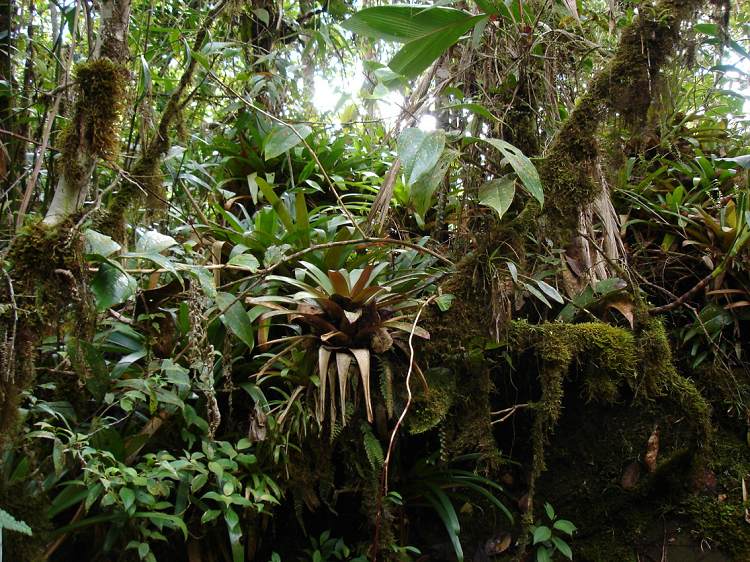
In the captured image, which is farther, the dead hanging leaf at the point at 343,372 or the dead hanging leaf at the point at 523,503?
the dead hanging leaf at the point at 523,503

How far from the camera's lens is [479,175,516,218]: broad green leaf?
156 centimetres

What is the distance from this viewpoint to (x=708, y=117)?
2.90 m

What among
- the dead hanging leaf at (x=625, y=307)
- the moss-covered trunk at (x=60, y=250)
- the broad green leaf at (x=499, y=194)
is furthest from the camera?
the dead hanging leaf at (x=625, y=307)

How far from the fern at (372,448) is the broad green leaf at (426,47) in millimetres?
1110

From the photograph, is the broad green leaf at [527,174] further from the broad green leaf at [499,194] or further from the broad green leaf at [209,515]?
the broad green leaf at [209,515]

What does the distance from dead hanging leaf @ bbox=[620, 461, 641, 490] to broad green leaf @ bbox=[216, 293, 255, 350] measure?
59.0 inches

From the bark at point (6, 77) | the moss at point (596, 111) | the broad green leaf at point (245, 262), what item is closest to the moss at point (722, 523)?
the moss at point (596, 111)

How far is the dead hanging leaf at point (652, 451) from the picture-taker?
2.04 meters

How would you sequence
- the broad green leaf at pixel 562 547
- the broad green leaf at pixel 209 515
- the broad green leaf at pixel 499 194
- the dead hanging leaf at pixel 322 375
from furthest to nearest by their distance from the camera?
1. the broad green leaf at pixel 562 547
2. the dead hanging leaf at pixel 322 375
3. the broad green leaf at pixel 499 194
4. the broad green leaf at pixel 209 515

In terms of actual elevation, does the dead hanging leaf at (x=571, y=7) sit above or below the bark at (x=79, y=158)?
above

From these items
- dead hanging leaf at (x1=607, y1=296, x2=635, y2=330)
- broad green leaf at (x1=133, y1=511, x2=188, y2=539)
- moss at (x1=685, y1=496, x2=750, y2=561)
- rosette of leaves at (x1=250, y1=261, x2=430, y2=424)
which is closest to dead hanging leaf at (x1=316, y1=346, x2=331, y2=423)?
rosette of leaves at (x1=250, y1=261, x2=430, y2=424)

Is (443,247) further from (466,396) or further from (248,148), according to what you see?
(248,148)

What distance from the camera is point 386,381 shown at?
1.74 meters

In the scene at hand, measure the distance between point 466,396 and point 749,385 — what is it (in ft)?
3.98
